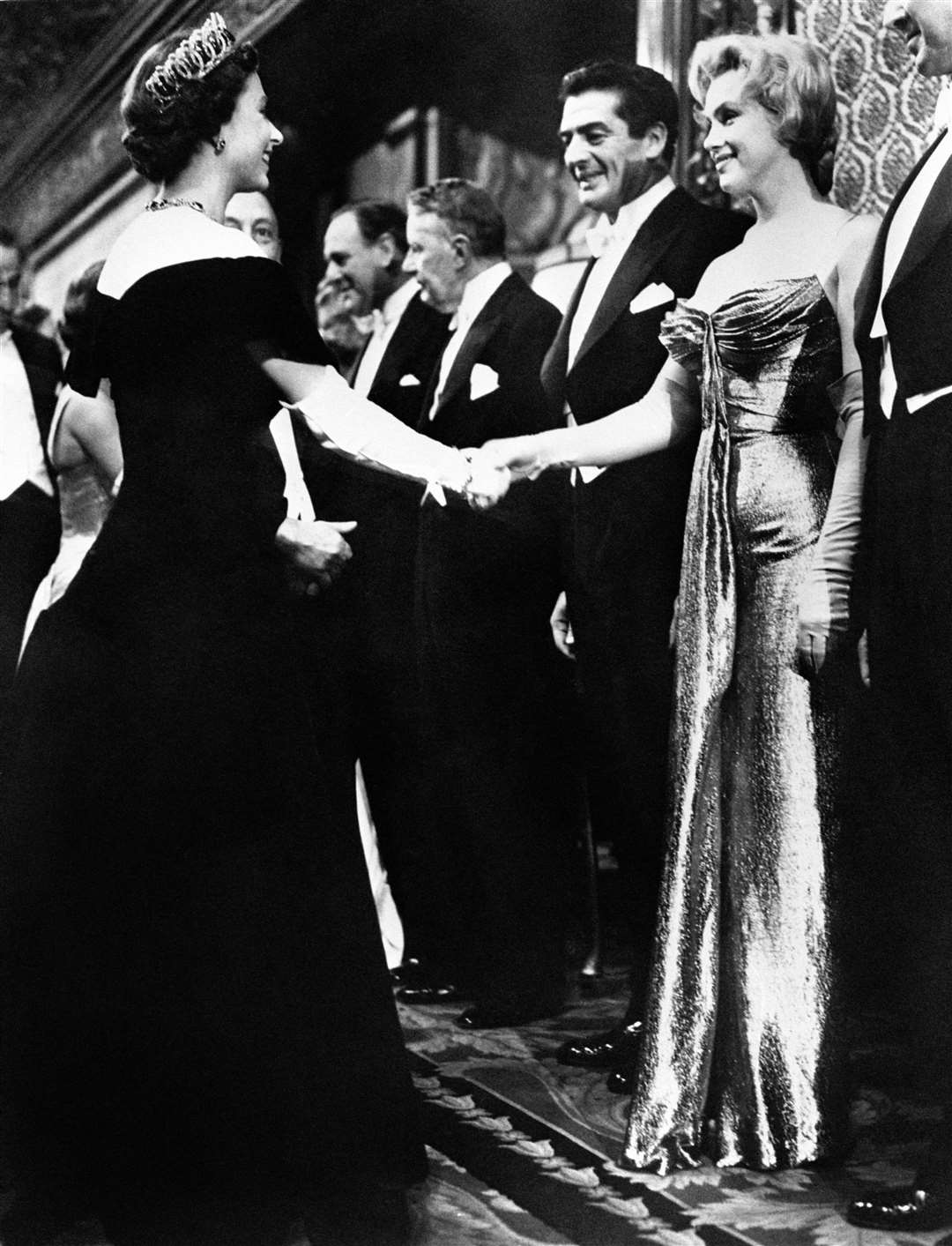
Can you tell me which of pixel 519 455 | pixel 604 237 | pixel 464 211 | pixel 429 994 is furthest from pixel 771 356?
pixel 429 994

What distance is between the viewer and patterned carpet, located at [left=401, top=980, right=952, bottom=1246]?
189 centimetres

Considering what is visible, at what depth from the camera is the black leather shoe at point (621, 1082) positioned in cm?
236

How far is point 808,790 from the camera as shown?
83.8 inches

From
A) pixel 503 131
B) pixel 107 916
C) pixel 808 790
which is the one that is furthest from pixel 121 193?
pixel 808 790

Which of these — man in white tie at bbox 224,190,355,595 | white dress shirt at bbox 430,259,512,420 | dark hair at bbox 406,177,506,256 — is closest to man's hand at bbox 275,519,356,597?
man in white tie at bbox 224,190,355,595

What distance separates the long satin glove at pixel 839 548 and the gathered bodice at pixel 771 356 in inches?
2.2

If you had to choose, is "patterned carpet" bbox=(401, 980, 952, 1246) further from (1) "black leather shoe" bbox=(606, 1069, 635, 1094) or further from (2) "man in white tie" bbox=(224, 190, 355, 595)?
(2) "man in white tie" bbox=(224, 190, 355, 595)

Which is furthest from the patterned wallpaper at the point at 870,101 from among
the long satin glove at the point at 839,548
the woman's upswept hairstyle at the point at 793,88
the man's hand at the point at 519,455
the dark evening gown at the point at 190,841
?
the dark evening gown at the point at 190,841

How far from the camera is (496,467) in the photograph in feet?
6.82

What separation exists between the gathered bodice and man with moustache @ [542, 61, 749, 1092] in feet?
0.58

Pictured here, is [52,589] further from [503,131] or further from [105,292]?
[503,131]

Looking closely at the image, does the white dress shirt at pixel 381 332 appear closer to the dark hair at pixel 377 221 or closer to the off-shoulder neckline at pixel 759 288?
the dark hair at pixel 377 221

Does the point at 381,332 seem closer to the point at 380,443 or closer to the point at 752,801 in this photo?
the point at 380,443

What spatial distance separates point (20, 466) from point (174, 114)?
80 centimetres
